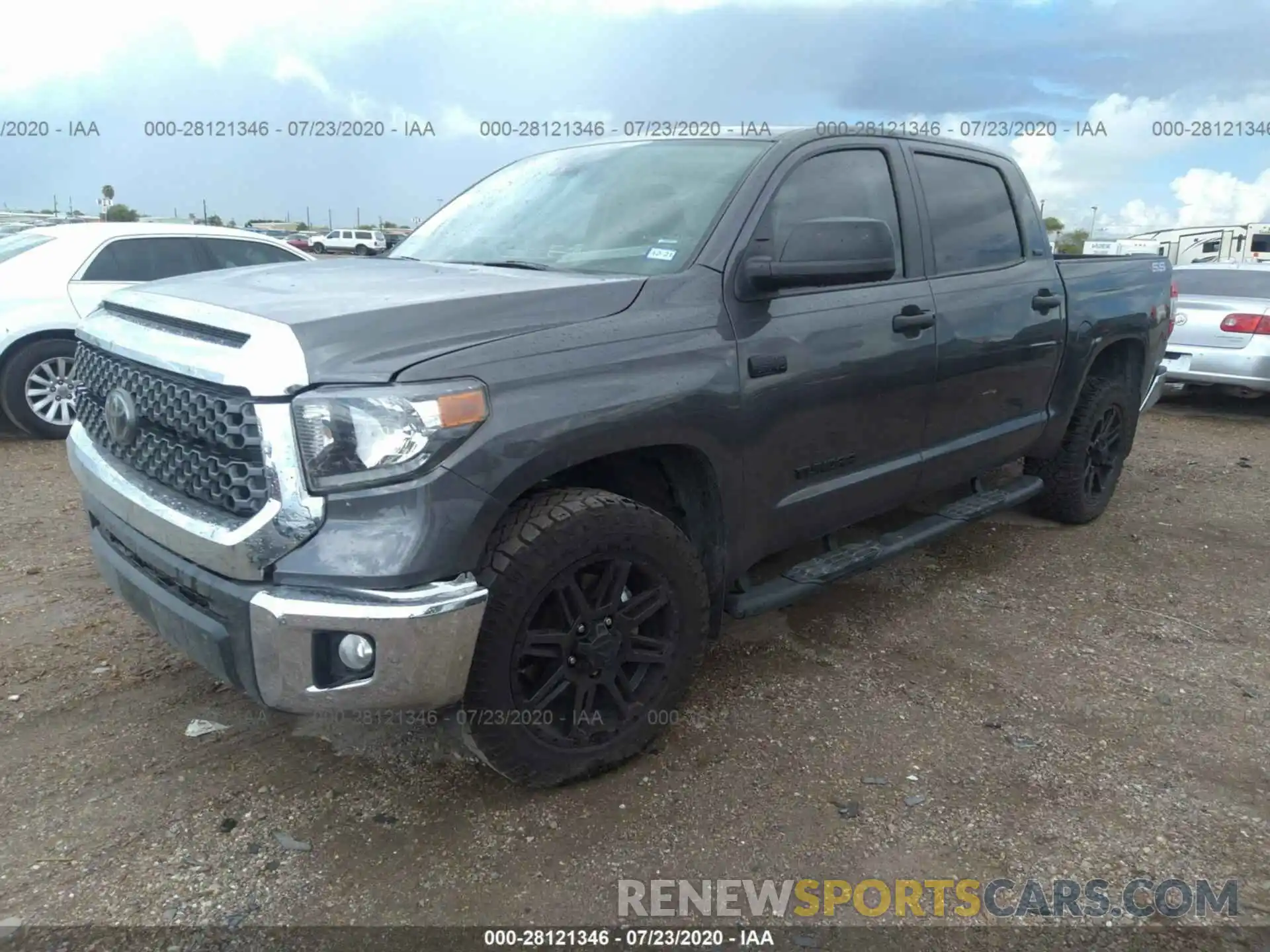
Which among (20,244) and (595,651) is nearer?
(595,651)

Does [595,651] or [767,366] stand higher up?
[767,366]

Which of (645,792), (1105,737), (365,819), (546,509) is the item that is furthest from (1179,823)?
(365,819)

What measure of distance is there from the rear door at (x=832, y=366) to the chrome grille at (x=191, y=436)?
4.61 feet

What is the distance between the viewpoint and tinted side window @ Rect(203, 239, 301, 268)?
24.5 feet

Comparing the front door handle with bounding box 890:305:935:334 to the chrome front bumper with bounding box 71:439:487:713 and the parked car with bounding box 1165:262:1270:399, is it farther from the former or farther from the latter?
the parked car with bounding box 1165:262:1270:399

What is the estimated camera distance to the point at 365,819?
2535 mm

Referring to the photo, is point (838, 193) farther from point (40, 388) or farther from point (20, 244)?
point (20, 244)

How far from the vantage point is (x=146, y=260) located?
712 centimetres

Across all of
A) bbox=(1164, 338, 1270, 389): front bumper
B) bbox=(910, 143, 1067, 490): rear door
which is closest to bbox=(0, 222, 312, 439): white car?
bbox=(910, 143, 1067, 490): rear door

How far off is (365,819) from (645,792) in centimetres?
79

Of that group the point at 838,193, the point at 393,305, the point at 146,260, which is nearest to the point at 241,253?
the point at 146,260

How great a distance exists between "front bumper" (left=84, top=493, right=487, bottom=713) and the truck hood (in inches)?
20.2

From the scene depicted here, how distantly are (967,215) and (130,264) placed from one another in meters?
6.11

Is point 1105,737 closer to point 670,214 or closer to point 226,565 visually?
point 670,214
